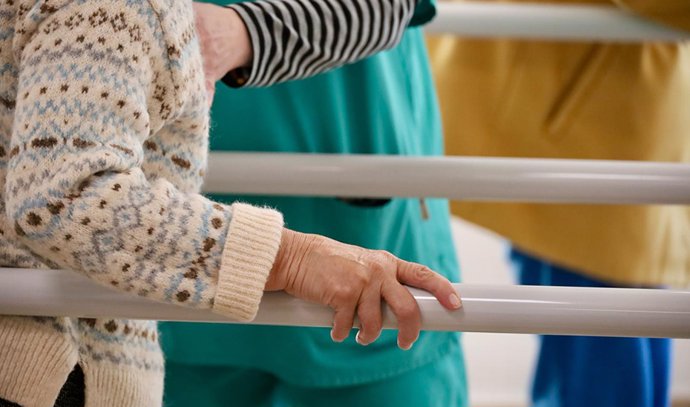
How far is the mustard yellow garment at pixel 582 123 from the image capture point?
116 centimetres

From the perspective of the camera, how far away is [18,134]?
19.4 inches

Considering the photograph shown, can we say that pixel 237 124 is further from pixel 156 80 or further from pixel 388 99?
pixel 156 80

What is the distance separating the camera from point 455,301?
0.53 metres

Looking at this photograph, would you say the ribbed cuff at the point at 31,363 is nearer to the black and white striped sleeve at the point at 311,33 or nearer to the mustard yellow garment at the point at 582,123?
the black and white striped sleeve at the point at 311,33

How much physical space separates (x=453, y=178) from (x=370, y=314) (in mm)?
211

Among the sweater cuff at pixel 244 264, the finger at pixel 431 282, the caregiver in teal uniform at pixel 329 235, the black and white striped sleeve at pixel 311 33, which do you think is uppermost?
the black and white striped sleeve at pixel 311 33

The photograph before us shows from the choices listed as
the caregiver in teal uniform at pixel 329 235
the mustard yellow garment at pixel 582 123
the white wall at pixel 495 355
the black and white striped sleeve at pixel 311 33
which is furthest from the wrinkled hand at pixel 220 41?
the white wall at pixel 495 355

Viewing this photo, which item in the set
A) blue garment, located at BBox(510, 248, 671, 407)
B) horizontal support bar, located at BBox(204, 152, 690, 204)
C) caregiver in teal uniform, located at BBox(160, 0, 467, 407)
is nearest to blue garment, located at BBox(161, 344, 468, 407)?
caregiver in teal uniform, located at BBox(160, 0, 467, 407)

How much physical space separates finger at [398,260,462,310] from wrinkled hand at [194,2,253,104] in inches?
6.6

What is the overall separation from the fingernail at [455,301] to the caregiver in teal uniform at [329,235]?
0.93 feet

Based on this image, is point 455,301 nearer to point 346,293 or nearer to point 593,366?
point 346,293

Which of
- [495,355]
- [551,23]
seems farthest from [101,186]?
[495,355]

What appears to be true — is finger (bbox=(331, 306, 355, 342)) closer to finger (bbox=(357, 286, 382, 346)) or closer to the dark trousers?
finger (bbox=(357, 286, 382, 346))

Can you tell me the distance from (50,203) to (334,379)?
379mm
